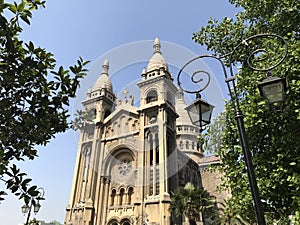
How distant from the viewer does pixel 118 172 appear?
32.1 m

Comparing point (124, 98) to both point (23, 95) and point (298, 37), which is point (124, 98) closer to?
point (298, 37)

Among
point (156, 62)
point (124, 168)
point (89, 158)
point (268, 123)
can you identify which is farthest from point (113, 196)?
point (268, 123)

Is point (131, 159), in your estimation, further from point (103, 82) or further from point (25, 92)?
point (25, 92)

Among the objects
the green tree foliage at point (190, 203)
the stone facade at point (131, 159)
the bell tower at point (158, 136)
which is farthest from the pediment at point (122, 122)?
the green tree foliage at point (190, 203)

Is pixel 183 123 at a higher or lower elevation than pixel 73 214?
higher

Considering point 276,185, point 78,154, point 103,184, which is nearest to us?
point 276,185

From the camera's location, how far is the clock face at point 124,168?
31.4 m

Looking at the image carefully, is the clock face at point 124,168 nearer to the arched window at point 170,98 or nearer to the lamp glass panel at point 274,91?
the arched window at point 170,98

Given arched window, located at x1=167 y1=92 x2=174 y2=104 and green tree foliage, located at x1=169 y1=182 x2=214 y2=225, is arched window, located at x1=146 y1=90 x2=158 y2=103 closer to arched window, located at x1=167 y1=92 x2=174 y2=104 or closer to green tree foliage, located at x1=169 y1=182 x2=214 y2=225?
arched window, located at x1=167 y1=92 x2=174 y2=104

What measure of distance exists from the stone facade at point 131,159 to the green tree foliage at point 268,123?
55.8 feet

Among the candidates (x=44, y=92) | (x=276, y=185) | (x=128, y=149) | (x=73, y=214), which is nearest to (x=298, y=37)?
(x=276, y=185)

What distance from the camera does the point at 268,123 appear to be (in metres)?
8.77

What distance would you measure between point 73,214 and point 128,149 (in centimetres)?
991

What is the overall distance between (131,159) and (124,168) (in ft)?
4.77
